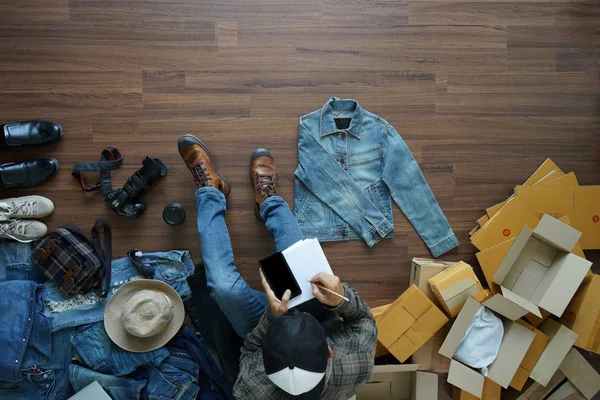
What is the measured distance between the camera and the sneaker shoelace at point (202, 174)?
1.88m

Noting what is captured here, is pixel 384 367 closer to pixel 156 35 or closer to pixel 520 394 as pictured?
pixel 520 394

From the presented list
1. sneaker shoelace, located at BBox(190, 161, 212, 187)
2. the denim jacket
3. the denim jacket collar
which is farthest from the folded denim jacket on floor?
the denim jacket collar

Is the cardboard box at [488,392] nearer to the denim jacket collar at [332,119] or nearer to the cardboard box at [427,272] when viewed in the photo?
the cardboard box at [427,272]

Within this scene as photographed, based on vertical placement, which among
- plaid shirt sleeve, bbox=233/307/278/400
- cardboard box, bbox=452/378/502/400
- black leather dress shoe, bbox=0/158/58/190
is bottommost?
cardboard box, bbox=452/378/502/400

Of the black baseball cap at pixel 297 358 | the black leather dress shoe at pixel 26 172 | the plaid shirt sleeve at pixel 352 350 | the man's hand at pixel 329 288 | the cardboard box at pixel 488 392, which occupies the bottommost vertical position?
the cardboard box at pixel 488 392

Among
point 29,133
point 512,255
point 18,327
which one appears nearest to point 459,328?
point 512,255

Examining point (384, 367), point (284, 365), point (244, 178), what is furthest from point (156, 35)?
point (384, 367)

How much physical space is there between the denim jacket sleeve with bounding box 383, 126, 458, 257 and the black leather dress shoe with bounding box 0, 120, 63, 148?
1471mm

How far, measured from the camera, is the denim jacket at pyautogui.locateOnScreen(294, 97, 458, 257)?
1980mm

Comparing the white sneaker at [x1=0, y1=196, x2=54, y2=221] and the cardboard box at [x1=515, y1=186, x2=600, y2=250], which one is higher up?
the cardboard box at [x1=515, y1=186, x2=600, y2=250]

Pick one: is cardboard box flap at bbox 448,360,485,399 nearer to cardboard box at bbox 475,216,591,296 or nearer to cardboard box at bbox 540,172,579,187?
cardboard box at bbox 475,216,591,296

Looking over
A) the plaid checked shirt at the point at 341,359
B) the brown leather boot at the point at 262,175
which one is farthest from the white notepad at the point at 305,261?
the brown leather boot at the point at 262,175

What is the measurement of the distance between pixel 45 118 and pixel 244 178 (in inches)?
36.4

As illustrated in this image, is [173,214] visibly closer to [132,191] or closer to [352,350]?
[132,191]
